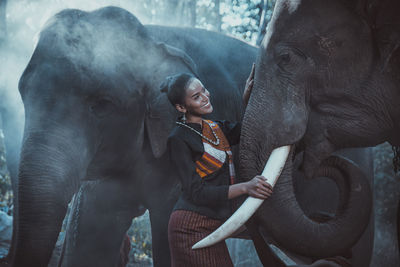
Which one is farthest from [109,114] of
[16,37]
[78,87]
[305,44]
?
[16,37]

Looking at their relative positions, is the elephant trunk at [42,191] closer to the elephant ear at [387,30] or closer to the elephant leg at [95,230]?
the elephant leg at [95,230]

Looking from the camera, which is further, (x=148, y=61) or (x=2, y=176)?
(x=2, y=176)

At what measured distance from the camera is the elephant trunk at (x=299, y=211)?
1.80 meters

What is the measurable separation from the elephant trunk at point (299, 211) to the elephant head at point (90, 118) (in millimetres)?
640

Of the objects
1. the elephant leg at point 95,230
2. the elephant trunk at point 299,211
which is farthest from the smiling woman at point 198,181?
the elephant leg at point 95,230

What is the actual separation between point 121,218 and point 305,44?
157cm

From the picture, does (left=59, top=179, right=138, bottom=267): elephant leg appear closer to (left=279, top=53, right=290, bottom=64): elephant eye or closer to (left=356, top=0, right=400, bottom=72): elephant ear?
(left=279, top=53, right=290, bottom=64): elephant eye

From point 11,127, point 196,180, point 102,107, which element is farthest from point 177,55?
point 11,127

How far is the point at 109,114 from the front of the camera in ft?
7.42

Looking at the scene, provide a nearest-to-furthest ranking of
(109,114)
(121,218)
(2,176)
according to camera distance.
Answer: (109,114) → (121,218) → (2,176)

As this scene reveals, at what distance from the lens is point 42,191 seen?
6.27 feet

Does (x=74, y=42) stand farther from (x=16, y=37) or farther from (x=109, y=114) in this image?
(x=16, y=37)

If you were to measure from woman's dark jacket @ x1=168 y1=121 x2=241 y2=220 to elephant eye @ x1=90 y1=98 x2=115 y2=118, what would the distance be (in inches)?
22.8

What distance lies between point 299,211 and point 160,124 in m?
0.91
